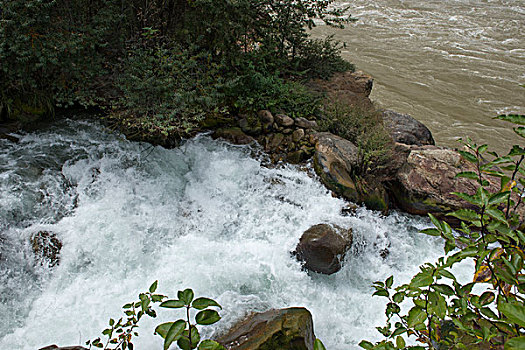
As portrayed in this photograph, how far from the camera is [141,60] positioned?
207 inches

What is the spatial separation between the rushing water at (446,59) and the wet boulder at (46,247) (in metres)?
6.93

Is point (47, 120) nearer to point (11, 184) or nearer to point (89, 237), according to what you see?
point (11, 184)

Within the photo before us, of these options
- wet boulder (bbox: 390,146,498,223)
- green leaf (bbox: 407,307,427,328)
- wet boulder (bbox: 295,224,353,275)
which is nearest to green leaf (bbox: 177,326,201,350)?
green leaf (bbox: 407,307,427,328)

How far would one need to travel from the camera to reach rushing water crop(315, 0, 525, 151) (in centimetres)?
848

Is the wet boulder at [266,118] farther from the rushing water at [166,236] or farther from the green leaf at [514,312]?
the green leaf at [514,312]

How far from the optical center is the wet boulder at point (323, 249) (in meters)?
4.41

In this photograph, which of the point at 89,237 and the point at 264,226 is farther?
the point at 264,226

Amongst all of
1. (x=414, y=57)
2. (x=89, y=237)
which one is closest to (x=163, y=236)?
(x=89, y=237)

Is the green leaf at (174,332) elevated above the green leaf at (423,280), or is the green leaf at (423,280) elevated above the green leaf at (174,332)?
the green leaf at (423,280)

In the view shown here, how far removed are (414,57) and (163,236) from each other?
9945mm

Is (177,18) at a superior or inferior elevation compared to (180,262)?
superior

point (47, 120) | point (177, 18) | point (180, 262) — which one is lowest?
point (180, 262)

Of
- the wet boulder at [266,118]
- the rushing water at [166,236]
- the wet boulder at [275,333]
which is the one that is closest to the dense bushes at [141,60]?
the wet boulder at [266,118]

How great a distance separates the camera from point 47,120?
211 inches
